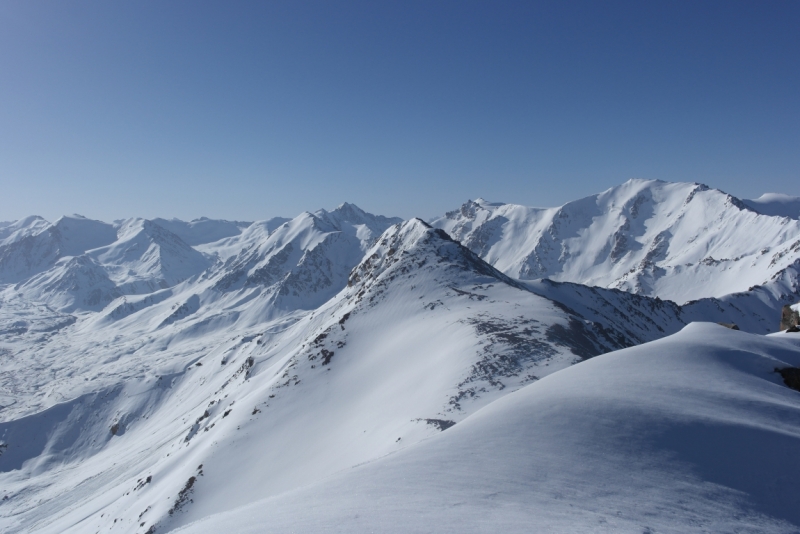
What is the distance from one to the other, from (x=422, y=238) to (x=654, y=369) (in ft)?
221

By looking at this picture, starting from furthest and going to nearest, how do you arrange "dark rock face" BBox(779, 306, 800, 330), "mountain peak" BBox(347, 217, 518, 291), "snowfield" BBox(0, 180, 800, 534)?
"mountain peak" BBox(347, 217, 518, 291) < "dark rock face" BBox(779, 306, 800, 330) < "snowfield" BBox(0, 180, 800, 534)

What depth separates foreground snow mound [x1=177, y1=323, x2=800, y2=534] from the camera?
900 centimetres

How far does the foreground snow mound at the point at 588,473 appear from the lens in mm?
9000

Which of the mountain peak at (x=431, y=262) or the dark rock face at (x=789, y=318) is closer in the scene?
the dark rock face at (x=789, y=318)

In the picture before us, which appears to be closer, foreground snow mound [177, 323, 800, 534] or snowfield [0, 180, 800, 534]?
foreground snow mound [177, 323, 800, 534]

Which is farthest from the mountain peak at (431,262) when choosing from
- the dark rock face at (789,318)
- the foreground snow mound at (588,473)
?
the foreground snow mound at (588,473)

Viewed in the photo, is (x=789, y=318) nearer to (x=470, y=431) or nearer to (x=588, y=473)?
(x=588, y=473)

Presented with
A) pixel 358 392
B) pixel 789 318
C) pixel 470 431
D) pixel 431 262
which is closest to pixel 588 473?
pixel 470 431

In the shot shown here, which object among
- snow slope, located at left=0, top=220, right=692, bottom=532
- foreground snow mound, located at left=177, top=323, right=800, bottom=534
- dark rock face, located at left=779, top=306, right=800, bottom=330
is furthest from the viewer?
dark rock face, located at left=779, top=306, right=800, bottom=330

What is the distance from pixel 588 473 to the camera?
10.8 metres

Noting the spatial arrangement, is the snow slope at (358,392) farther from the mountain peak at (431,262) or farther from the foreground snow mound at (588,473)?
the foreground snow mound at (588,473)

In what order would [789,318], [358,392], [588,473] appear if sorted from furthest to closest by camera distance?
[358,392]
[789,318]
[588,473]

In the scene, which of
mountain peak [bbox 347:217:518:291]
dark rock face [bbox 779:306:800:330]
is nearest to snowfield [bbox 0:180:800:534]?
mountain peak [bbox 347:217:518:291]

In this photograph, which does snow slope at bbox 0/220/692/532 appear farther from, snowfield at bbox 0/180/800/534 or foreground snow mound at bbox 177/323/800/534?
foreground snow mound at bbox 177/323/800/534
